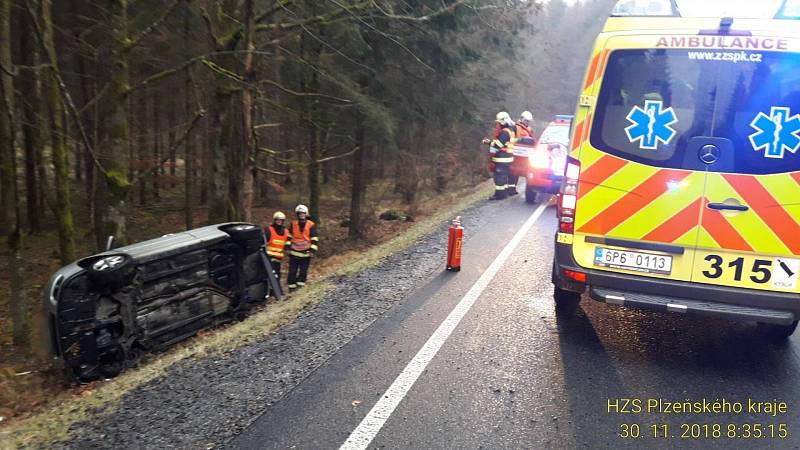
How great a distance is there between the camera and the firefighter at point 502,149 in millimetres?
13248

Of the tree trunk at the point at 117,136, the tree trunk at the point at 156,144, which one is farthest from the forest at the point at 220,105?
the tree trunk at the point at 156,144

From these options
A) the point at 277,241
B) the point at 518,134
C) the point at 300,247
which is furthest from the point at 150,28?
the point at 518,134

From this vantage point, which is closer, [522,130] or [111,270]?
[111,270]

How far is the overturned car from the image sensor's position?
15.0 feet

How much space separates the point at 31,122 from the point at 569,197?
12787mm

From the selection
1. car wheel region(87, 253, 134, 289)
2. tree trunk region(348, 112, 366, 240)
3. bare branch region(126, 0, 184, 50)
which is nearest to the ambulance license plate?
car wheel region(87, 253, 134, 289)

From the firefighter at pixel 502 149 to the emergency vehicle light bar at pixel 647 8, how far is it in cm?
846

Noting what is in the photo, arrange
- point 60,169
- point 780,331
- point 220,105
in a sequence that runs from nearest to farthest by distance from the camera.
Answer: point 780,331
point 60,169
point 220,105

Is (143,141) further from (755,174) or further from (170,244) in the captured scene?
(755,174)

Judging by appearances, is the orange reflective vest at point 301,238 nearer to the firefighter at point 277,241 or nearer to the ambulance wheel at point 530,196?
the firefighter at point 277,241

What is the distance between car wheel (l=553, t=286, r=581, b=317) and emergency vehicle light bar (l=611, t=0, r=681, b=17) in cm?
269

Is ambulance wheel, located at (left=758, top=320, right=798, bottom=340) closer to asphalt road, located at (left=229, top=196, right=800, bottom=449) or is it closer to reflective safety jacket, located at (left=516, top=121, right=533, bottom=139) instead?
asphalt road, located at (left=229, top=196, right=800, bottom=449)

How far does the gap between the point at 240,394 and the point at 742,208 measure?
13.2ft
